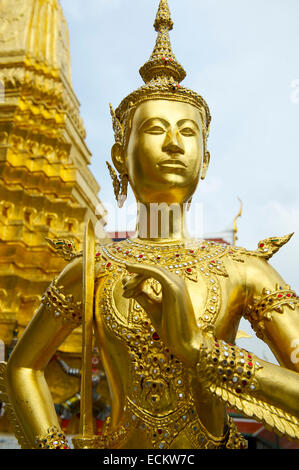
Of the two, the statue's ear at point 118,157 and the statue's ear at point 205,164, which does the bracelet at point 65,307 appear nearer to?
the statue's ear at point 118,157

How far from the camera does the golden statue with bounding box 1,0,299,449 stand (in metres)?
1.80

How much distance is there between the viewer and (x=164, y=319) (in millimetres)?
1763

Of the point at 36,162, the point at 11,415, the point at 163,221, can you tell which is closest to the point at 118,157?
the point at 163,221

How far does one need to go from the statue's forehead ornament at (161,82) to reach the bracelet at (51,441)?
162 centimetres

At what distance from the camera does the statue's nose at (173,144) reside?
2311 mm

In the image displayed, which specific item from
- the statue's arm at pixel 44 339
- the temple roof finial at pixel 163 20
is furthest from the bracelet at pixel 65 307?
the temple roof finial at pixel 163 20

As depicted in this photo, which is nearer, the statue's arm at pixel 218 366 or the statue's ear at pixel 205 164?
the statue's arm at pixel 218 366

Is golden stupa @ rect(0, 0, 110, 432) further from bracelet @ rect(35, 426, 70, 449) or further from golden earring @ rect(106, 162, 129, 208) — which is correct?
bracelet @ rect(35, 426, 70, 449)

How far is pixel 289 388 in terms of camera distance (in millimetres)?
1806

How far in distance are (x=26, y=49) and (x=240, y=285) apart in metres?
15.5

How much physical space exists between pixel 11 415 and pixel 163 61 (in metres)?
2.14

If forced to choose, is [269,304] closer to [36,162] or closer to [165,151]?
[165,151]
